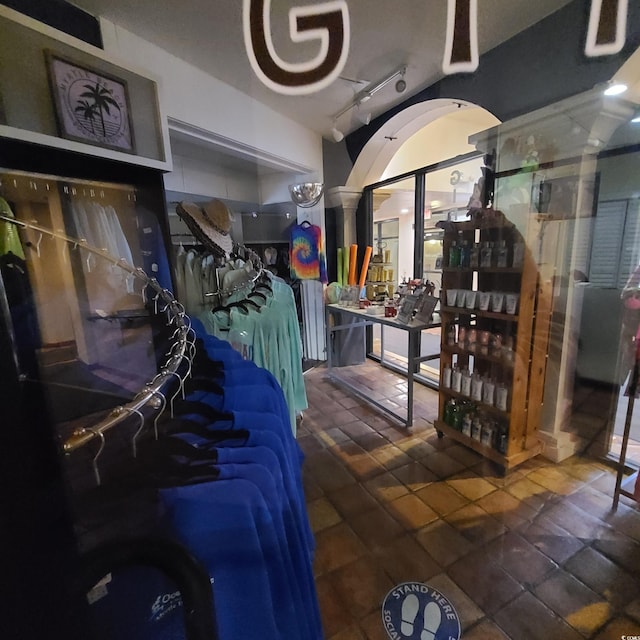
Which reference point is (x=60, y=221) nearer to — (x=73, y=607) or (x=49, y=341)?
(x=49, y=341)

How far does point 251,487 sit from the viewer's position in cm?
45

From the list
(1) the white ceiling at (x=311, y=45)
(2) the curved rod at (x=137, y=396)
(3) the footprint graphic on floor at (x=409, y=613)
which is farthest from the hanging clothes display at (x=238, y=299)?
(3) the footprint graphic on floor at (x=409, y=613)

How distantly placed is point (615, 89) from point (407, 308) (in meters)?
1.33

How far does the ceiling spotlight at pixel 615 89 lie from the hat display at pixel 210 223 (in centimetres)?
161

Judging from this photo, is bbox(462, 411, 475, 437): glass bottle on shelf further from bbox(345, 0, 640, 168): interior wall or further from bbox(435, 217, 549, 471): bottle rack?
bbox(345, 0, 640, 168): interior wall

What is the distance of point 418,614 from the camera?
1.01m

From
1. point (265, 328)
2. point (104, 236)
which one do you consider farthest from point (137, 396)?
point (265, 328)

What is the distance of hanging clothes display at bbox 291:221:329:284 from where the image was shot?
2340 millimetres

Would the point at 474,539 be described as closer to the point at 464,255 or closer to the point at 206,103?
the point at 464,255

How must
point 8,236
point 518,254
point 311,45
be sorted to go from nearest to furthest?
Answer: 1. point 8,236
2. point 311,45
3. point 518,254

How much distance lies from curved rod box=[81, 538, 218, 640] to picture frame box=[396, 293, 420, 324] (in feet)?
6.03

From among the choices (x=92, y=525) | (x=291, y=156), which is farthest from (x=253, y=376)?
(x=291, y=156)

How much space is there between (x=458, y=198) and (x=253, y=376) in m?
2.01

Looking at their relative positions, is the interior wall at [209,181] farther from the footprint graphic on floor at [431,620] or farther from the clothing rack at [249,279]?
the footprint graphic on floor at [431,620]
